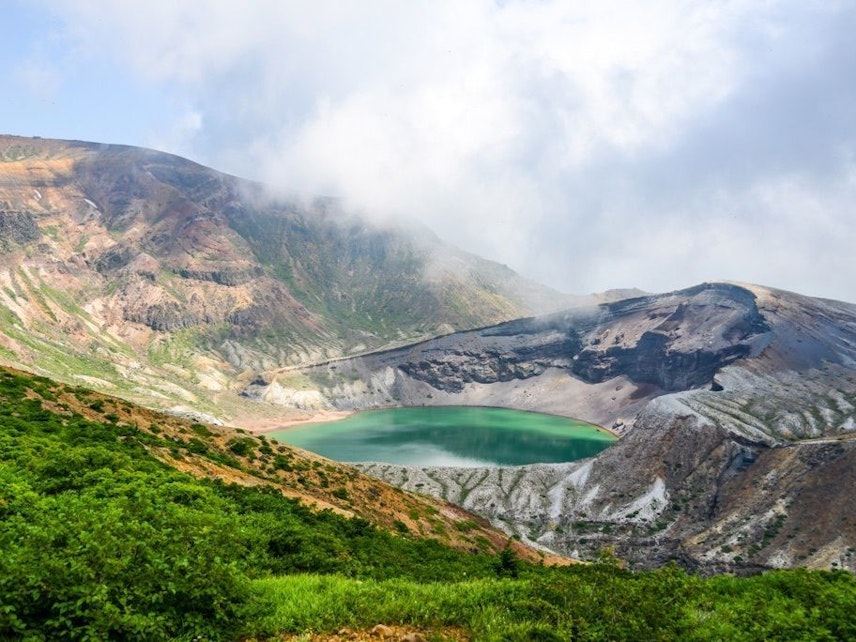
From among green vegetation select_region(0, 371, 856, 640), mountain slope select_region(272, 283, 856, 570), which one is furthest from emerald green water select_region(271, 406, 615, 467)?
green vegetation select_region(0, 371, 856, 640)

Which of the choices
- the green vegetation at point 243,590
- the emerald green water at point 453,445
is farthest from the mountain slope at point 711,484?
the green vegetation at point 243,590

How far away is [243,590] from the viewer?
982 centimetres

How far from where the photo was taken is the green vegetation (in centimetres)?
829

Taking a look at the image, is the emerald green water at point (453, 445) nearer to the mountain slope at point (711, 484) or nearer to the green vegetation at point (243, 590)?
the mountain slope at point (711, 484)

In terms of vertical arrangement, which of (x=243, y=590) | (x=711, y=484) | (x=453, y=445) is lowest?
(x=453, y=445)

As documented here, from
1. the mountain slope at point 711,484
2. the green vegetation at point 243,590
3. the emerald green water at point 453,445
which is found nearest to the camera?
the green vegetation at point 243,590

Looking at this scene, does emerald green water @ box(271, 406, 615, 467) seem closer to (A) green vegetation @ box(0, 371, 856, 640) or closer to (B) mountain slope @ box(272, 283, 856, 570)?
(B) mountain slope @ box(272, 283, 856, 570)

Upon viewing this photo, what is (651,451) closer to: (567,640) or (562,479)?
(562,479)

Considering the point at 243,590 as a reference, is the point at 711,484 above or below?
below

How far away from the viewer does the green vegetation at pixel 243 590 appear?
8.29 m

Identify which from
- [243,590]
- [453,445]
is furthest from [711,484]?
[243,590]

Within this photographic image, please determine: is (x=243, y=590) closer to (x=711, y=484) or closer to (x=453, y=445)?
(x=711, y=484)

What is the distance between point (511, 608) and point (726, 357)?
21917cm

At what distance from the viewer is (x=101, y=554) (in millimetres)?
8930
